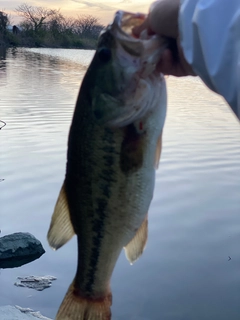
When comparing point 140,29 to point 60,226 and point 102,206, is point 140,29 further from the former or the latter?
point 60,226

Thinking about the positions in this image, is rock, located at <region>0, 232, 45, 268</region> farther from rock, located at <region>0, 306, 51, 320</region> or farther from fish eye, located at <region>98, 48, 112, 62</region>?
A: fish eye, located at <region>98, 48, 112, 62</region>

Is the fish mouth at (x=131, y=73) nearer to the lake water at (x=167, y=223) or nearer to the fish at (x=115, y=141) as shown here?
the fish at (x=115, y=141)

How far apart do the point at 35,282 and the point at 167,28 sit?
535 cm

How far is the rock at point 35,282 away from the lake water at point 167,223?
9cm

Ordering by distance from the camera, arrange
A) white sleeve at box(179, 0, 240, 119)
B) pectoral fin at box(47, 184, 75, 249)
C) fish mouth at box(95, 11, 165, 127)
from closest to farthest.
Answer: white sleeve at box(179, 0, 240, 119) < fish mouth at box(95, 11, 165, 127) < pectoral fin at box(47, 184, 75, 249)

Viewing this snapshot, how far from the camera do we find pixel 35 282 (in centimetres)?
710

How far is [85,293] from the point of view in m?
2.64

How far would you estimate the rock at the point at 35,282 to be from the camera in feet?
22.8

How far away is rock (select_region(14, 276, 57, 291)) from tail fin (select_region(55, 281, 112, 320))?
173 inches

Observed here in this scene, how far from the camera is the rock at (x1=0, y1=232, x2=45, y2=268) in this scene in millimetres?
7516

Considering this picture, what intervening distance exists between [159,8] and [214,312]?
5.05 metres

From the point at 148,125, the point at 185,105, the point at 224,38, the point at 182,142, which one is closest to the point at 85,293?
the point at 148,125

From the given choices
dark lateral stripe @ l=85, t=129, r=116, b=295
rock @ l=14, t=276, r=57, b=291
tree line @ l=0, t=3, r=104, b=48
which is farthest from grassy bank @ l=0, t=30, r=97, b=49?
dark lateral stripe @ l=85, t=129, r=116, b=295

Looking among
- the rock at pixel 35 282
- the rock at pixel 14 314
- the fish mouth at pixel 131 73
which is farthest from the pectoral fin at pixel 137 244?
the rock at pixel 35 282
